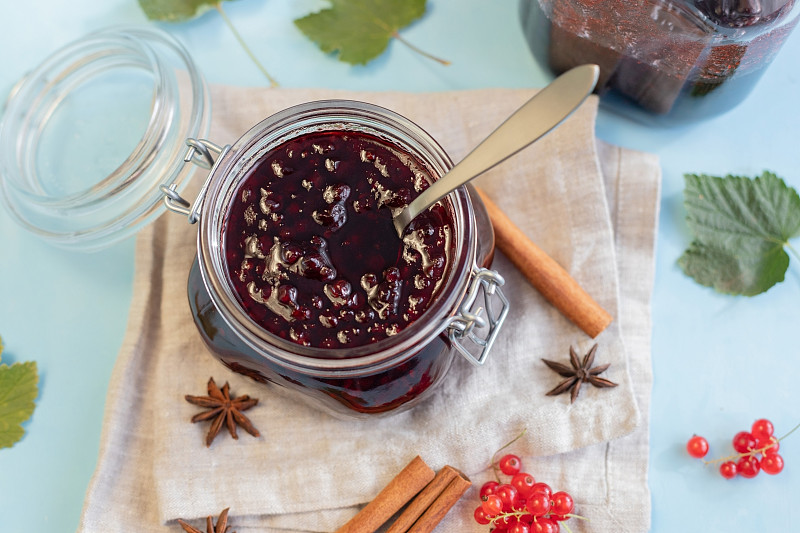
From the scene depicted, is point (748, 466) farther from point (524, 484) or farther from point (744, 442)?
point (524, 484)

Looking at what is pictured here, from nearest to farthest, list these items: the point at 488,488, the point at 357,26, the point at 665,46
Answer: the point at 665,46, the point at 488,488, the point at 357,26

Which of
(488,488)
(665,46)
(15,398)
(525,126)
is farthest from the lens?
(15,398)

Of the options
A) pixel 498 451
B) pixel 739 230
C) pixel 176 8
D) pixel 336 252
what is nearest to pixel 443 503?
pixel 498 451

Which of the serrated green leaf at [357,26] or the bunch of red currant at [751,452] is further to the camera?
the serrated green leaf at [357,26]

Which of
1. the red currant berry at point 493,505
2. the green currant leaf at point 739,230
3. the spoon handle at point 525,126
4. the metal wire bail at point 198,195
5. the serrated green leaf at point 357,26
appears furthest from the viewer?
the serrated green leaf at point 357,26

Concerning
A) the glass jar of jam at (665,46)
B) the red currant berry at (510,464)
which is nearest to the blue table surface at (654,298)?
the glass jar of jam at (665,46)

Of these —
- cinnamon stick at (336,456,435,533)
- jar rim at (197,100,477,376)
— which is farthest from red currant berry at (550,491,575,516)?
jar rim at (197,100,477,376)

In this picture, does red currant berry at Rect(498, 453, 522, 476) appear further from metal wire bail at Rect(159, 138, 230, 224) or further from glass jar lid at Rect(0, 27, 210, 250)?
glass jar lid at Rect(0, 27, 210, 250)

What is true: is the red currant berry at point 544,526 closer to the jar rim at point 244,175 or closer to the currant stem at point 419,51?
the jar rim at point 244,175
